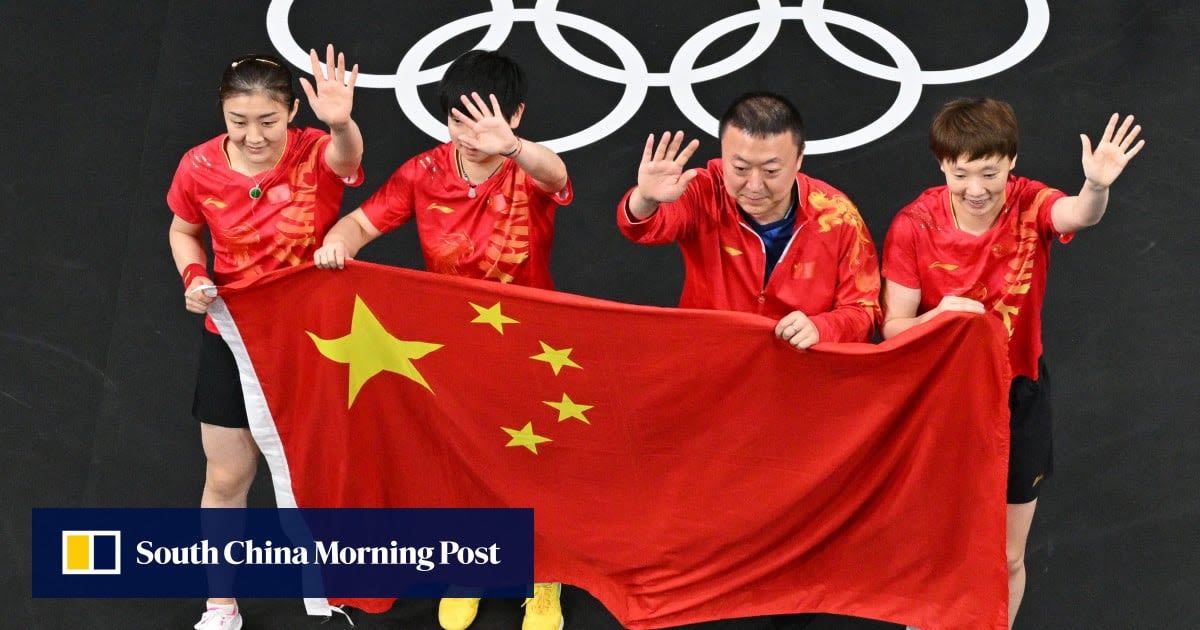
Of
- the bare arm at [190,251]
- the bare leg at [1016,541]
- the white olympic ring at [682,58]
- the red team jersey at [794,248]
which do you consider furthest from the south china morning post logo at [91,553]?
the bare leg at [1016,541]

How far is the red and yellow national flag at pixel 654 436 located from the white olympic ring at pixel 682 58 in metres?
2.79

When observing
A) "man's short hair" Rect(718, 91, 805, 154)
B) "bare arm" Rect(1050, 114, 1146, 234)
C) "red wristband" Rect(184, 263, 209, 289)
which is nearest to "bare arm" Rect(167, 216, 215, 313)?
"red wristband" Rect(184, 263, 209, 289)

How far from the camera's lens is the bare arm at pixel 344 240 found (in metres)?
5.94

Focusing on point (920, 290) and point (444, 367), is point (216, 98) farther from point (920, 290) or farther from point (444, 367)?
point (920, 290)

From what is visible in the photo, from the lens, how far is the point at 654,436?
19.9ft

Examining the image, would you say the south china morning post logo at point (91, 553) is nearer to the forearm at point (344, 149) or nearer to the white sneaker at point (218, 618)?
the white sneaker at point (218, 618)

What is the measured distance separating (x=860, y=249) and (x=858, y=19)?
3.78m

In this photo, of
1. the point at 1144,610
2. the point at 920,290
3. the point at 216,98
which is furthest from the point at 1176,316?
the point at 216,98

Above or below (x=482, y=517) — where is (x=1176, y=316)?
above

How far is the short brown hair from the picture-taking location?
18.4 ft

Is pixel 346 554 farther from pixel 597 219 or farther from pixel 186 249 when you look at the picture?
pixel 597 219

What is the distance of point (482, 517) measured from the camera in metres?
6.43

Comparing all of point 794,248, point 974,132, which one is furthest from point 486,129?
point 974,132

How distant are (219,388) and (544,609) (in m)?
1.48
